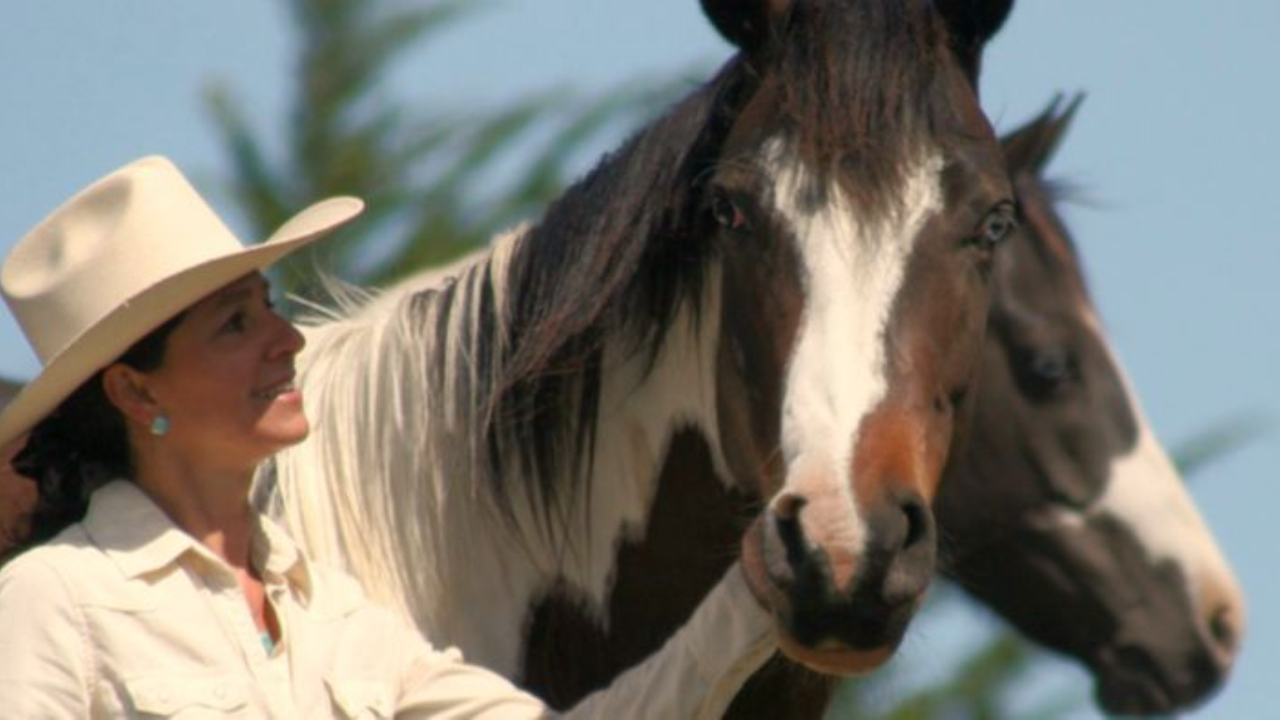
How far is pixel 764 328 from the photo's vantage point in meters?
4.95

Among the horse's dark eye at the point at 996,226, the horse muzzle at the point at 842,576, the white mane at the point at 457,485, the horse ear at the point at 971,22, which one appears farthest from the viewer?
the white mane at the point at 457,485

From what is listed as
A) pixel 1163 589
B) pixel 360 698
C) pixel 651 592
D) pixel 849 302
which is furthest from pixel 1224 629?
pixel 360 698

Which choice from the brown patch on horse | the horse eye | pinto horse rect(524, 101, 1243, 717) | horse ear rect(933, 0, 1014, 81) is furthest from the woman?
the horse eye

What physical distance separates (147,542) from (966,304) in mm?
1373

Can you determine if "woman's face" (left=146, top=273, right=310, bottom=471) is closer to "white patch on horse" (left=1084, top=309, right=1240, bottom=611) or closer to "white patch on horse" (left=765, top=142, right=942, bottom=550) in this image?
"white patch on horse" (left=765, top=142, right=942, bottom=550)

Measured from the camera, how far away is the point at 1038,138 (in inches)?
281

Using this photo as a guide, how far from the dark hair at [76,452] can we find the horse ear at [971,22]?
1.47 meters

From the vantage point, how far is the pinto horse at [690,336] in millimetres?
4812

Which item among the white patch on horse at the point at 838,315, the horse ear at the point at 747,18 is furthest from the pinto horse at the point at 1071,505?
the white patch on horse at the point at 838,315

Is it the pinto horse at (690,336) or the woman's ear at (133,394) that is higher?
the woman's ear at (133,394)

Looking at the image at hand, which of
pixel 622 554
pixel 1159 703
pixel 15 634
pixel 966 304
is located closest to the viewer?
pixel 15 634

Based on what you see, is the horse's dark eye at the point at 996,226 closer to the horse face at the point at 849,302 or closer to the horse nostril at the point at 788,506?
the horse face at the point at 849,302

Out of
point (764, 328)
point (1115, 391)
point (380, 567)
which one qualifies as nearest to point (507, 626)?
point (380, 567)

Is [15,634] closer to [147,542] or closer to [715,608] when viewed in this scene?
[147,542]
